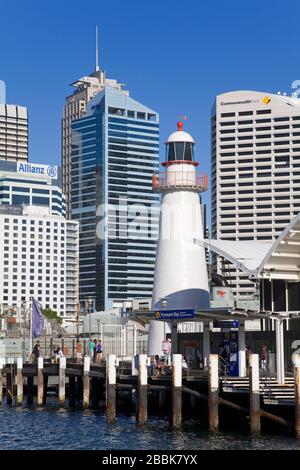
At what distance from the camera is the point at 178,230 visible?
66000 millimetres

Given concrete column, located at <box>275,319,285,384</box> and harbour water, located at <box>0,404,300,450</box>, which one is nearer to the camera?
harbour water, located at <box>0,404,300,450</box>

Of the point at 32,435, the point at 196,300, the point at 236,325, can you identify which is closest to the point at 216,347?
the point at 236,325

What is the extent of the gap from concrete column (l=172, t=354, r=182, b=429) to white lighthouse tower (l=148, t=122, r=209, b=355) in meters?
17.6

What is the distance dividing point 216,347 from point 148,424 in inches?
326

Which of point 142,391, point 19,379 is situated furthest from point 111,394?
point 19,379

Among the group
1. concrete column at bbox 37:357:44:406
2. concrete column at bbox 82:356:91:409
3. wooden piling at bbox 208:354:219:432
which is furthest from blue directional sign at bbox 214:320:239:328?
concrete column at bbox 37:357:44:406

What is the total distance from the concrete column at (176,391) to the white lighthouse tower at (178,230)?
1756cm

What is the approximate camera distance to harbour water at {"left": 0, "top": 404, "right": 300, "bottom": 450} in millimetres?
42094

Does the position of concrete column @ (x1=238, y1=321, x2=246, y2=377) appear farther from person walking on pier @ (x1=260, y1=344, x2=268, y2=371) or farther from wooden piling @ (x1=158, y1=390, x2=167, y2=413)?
wooden piling @ (x1=158, y1=390, x2=167, y2=413)

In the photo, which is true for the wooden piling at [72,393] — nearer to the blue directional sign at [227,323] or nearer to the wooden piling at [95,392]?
the wooden piling at [95,392]

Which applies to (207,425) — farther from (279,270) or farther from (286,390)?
(279,270)

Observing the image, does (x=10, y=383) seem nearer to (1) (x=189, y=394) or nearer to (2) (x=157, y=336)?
(2) (x=157, y=336)

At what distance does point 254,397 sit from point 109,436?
23.9 feet

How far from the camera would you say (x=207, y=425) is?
48844 millimetres
